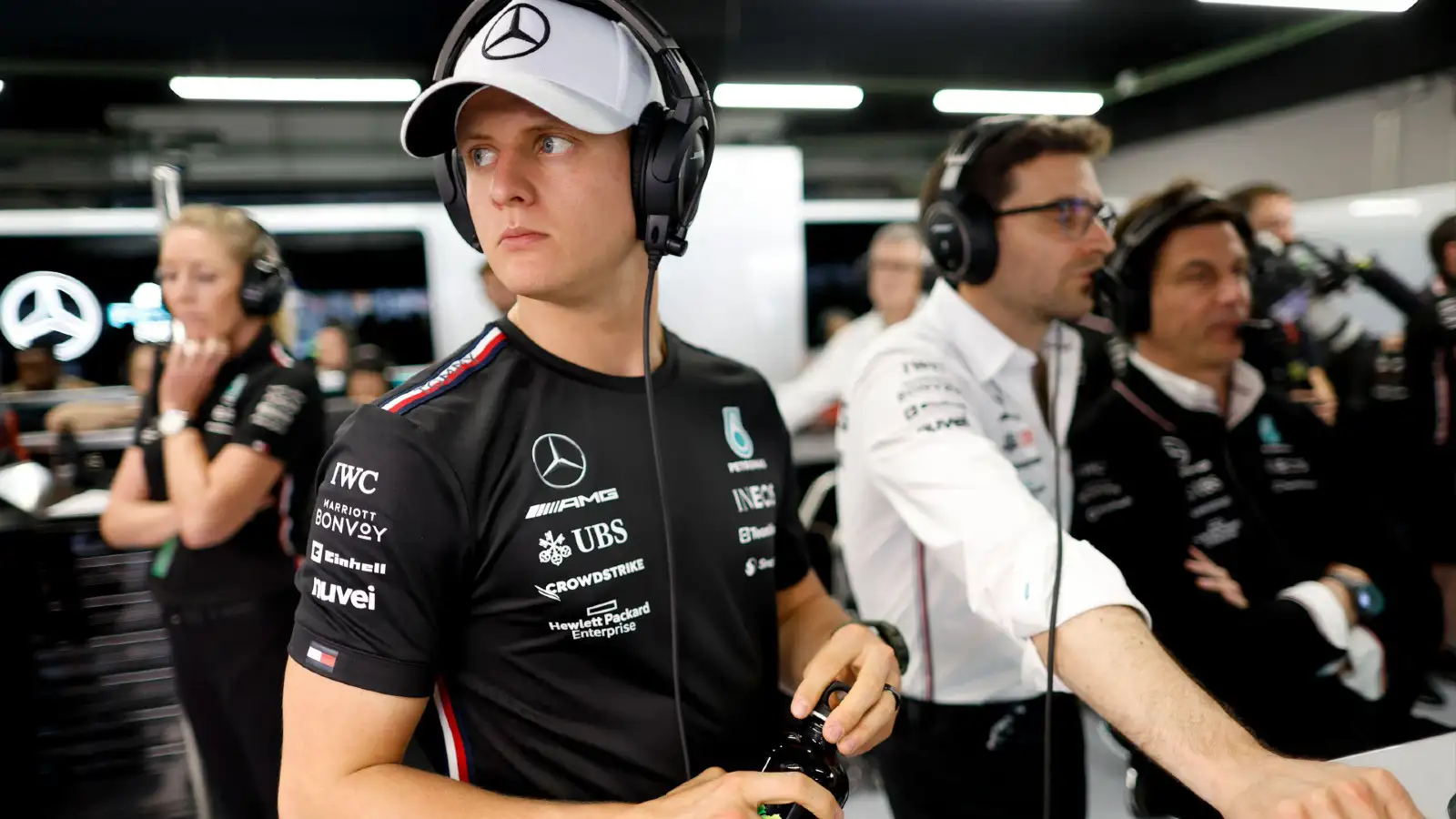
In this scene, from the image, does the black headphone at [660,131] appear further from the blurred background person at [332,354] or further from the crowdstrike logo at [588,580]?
the blurred background person at [332,354]

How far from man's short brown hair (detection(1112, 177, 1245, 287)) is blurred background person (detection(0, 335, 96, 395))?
3.89m

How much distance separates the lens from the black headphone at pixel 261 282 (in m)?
1.84

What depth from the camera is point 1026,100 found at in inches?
261

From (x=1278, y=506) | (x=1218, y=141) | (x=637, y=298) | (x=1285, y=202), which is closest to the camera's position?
(x=637, y=298)

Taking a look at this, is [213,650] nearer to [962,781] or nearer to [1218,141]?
[962,781]

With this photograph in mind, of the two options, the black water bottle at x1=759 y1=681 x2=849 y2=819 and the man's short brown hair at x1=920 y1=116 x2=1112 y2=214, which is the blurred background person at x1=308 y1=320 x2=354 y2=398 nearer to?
the man's short brown hair at x1=920 y1=116 x2=1112 y2=214

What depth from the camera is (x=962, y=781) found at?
4.52 feet

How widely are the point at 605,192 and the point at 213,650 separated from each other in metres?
1.50

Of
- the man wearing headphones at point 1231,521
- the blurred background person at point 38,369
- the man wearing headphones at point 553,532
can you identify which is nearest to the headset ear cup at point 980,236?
the man wearing headphones at point 1231,521

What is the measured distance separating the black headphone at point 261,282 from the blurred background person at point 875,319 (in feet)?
7.26

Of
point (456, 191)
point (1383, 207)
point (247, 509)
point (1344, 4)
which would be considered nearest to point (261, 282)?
point (247, 509)

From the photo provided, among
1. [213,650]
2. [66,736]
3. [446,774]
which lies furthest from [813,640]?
[66,736]

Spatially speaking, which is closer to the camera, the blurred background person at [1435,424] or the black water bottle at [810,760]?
the black water bottle at [810,760]

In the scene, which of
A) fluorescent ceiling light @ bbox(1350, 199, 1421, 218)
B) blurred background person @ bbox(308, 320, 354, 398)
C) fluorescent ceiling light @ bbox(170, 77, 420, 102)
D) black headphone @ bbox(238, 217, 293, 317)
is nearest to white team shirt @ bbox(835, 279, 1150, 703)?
black headphone @ bbox(238, 217, 293, 317)
